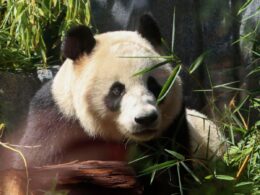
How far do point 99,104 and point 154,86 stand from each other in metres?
0.35

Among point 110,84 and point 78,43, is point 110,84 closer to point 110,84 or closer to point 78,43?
point 110,84

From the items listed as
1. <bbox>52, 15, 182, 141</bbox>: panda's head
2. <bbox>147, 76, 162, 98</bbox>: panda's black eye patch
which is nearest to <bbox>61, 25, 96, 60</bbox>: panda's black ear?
<bbox>52, 15, 182, 141</bbox>: panda's head

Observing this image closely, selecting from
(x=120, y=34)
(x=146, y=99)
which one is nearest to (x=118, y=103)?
(x=146, y=99)

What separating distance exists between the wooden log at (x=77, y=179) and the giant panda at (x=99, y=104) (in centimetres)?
32

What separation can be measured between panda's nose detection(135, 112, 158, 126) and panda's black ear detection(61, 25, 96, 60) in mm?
687

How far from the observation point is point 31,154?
11.4 feet

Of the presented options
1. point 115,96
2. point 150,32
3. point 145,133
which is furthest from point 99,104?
point 150,32

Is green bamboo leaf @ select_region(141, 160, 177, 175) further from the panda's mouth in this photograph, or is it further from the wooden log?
the panda's mouth

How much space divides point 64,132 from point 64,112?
4.9 inches

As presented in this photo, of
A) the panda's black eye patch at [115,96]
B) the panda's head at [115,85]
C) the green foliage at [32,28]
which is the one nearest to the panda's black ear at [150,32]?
the panda's head at [115,85]

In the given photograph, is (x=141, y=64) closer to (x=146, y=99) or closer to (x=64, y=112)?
(x=146, y=99)

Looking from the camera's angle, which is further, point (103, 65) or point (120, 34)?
point (120, 34)

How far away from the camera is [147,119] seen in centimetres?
307

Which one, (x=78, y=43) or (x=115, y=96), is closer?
(x=115, y=96)
